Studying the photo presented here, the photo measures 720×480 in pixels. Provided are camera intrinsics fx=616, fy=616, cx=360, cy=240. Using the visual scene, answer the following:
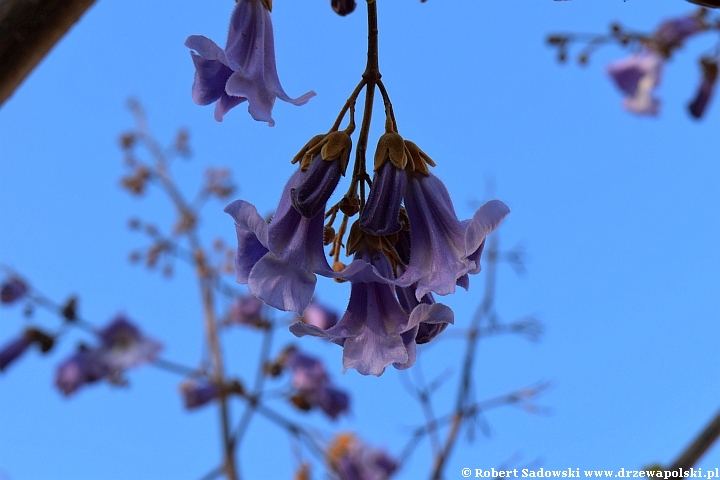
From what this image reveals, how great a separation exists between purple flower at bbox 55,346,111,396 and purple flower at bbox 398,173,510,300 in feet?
7.98

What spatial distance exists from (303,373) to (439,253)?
2.11 m

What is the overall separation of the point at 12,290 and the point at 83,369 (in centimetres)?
47

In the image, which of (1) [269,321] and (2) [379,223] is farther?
(1) [269,321]

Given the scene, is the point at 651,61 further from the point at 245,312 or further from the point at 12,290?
the point at 12,290

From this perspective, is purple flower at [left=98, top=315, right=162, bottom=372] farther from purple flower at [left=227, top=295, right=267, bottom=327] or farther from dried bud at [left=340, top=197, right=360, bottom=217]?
dried bud at [left=340, top=197, right=360, bottom=217]

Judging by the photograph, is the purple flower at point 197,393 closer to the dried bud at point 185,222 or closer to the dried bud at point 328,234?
the dried bud at point 185,222

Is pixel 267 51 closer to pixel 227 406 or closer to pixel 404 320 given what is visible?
pixel 404 320

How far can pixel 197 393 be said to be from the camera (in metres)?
2.78

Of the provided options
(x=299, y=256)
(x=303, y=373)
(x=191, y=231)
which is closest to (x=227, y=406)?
(x=303, y=373)

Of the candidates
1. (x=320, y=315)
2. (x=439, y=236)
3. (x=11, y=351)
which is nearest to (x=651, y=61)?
(x=320, y=315)

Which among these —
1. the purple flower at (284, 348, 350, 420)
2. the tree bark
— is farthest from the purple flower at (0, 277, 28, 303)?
the tree bark

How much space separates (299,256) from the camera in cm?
74

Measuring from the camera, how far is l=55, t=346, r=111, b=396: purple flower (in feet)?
9.11

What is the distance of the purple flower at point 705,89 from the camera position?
2.11 metres
